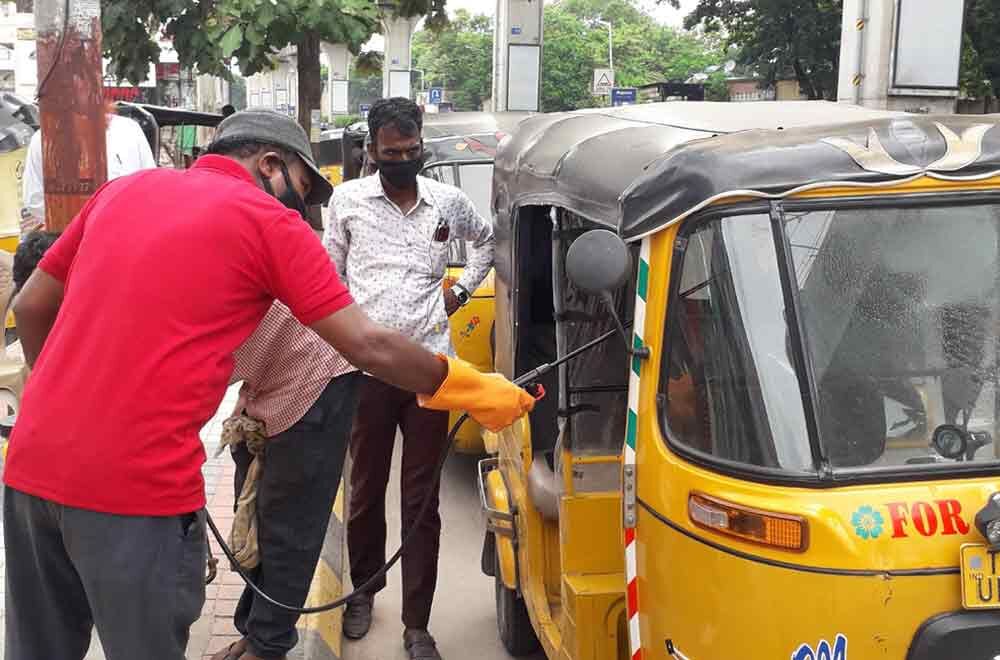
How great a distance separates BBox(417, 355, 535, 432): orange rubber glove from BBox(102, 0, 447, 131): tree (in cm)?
818

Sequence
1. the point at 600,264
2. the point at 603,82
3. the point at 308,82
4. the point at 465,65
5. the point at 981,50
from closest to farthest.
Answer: the point at 600,264, the point at 308,82, the point at 981,50, the point at 603,82, the point at 465,65

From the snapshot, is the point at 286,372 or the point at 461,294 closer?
the point at 286,372

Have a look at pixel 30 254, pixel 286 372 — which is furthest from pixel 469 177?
pixel 286 372

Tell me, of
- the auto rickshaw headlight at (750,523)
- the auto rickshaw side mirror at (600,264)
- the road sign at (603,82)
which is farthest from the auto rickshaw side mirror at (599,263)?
the road sign at (603,82)

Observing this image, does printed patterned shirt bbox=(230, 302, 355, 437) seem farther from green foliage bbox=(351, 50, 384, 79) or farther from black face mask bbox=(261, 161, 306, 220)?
green foliage bbox=(351, 50, 384, 79)

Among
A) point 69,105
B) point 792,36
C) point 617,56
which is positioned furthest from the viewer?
point 617,56

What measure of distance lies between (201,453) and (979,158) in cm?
191

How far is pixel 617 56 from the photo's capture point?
71438mm

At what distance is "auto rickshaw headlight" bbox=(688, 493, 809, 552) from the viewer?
8.10ft

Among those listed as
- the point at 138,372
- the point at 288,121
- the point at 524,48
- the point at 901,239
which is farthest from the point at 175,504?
the point at 524,48

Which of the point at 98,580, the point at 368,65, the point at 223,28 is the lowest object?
the point at 98,580

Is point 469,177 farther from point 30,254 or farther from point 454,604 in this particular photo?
point 30,254

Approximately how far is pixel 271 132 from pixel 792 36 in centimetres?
2520

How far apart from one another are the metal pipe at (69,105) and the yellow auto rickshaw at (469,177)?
7.12 ft
